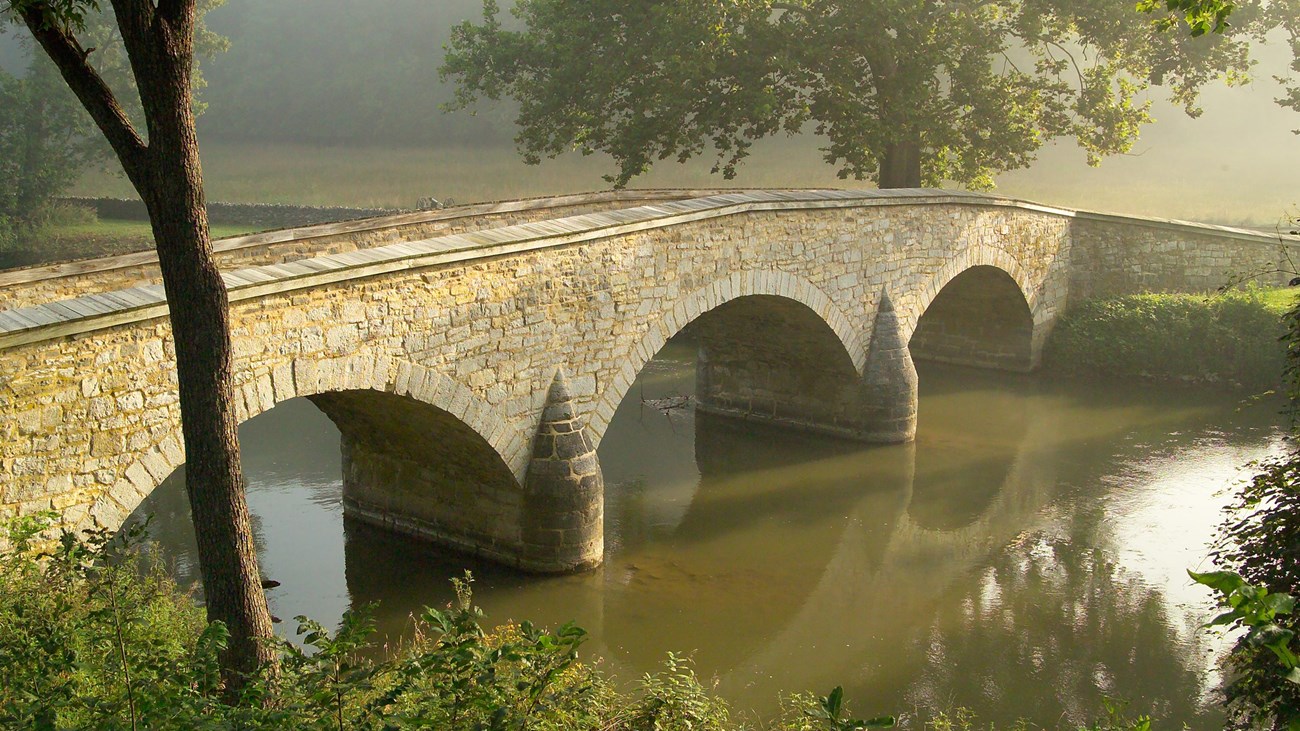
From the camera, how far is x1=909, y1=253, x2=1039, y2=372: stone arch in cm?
1830

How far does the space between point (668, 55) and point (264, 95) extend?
108 feet

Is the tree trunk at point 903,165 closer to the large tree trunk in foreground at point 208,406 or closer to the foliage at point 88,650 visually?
the foliage at point 88,650

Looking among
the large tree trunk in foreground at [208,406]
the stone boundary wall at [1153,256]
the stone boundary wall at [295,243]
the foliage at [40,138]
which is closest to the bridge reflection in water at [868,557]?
the stone boundary wall at [295,243]

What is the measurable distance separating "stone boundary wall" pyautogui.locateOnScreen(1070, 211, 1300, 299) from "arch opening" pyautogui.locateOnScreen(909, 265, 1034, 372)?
4.60ft

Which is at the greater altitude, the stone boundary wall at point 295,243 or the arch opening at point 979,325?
the stone boundary wall at point 295,243

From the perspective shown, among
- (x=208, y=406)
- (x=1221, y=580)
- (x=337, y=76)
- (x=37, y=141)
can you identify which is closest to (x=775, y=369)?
(x=208, y=406)

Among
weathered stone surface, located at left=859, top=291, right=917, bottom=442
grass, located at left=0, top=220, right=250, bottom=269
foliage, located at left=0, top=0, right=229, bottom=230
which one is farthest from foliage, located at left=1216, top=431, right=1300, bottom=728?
foliage, located at left=0, top=0, right=229, bottom=230

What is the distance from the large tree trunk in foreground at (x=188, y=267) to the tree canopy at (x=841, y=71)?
1324 centimetres

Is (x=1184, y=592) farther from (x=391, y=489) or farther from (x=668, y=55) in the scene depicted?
(x=668, y=55)

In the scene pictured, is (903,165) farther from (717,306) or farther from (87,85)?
(87,85)

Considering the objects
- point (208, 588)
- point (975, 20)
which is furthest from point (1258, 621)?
point (975, 20)

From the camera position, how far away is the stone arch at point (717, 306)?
10.9m

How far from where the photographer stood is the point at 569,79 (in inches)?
745

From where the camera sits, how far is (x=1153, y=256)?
797 inches
